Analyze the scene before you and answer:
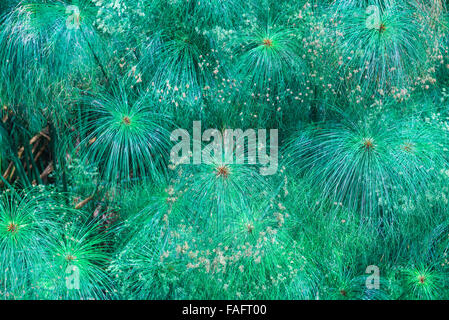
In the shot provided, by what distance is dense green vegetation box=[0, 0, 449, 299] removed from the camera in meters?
2.53

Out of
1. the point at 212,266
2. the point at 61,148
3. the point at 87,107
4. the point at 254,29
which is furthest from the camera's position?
the point at 61,148

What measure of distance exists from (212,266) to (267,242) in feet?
0.96

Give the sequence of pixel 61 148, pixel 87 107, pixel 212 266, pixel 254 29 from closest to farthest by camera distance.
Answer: pixel 212 266
pixel 254 29
pixel 87 107
pixel 61 148

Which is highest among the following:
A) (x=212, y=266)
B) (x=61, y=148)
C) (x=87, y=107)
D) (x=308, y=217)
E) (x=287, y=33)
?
(x=287, y=33)

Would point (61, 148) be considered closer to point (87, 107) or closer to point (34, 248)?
point (87, 107)

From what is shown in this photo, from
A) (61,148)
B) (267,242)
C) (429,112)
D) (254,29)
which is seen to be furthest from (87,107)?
(429,112)

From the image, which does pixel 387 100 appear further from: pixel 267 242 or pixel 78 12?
pixel 78 12

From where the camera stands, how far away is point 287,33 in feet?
8.74

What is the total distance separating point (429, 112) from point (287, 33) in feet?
2.87

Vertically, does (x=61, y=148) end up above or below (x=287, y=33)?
below

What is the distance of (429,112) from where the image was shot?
2.77 m

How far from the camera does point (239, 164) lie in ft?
8.38

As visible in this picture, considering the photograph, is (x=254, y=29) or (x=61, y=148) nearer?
(x=254, y=29)

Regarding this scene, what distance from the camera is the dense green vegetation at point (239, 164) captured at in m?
2.53
